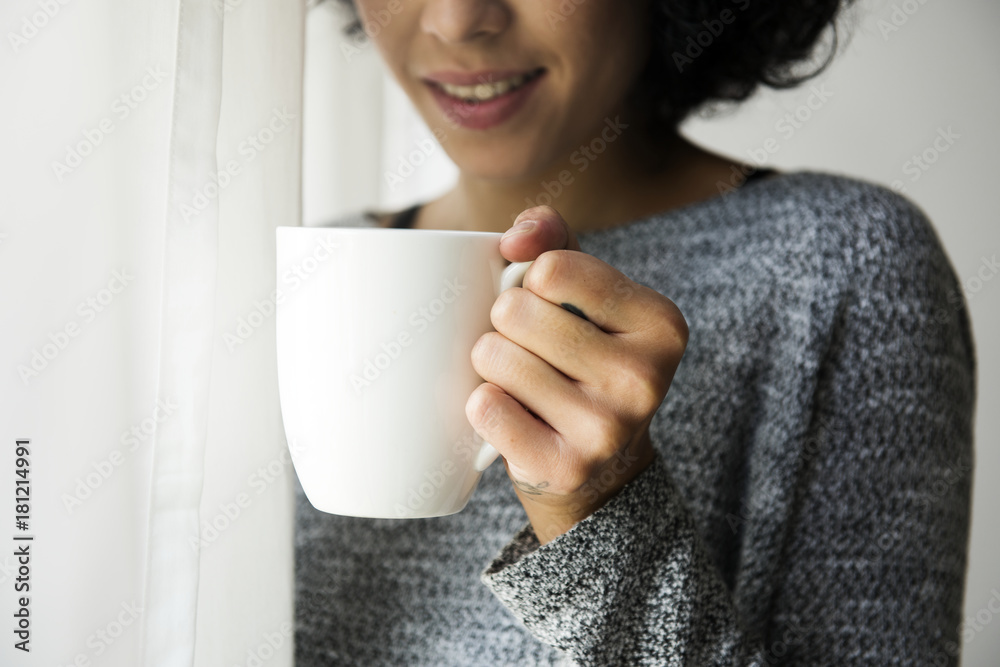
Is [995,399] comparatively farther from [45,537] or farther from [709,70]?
[45,537]

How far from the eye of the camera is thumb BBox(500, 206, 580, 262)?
449mm

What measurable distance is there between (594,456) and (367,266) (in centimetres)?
18

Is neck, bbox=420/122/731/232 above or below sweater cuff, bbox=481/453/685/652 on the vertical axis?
above

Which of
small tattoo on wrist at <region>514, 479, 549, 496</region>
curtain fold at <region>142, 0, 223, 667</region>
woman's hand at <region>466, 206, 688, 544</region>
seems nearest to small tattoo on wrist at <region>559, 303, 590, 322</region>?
woman's hand at <region>466, 206, 688, 544</region>

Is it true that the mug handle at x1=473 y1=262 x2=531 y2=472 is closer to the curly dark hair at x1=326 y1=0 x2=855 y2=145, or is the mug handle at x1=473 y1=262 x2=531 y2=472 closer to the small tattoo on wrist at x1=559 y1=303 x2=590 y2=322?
the small tattoo on wrist at x1=559 y1=303 x2=590 y2=322

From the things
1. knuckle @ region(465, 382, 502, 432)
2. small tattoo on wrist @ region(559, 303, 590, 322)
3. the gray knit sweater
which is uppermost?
small tattoo on wrist @ region(559, 303, 590, 322)

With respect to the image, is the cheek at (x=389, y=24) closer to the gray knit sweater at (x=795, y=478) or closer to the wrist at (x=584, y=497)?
the gray knit sweater at (x=795, y=478)

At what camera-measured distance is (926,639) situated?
0.71m

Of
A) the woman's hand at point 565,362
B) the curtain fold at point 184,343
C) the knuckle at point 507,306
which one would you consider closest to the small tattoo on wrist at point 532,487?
the woman's hand at point 565,362

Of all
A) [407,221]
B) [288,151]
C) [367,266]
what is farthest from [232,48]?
[407,221]

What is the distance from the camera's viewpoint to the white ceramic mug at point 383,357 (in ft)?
1.40

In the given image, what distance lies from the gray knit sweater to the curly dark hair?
11.4 inches

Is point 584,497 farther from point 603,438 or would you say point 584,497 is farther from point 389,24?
point 389,24

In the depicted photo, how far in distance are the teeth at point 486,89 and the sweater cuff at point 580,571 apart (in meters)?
0.47
